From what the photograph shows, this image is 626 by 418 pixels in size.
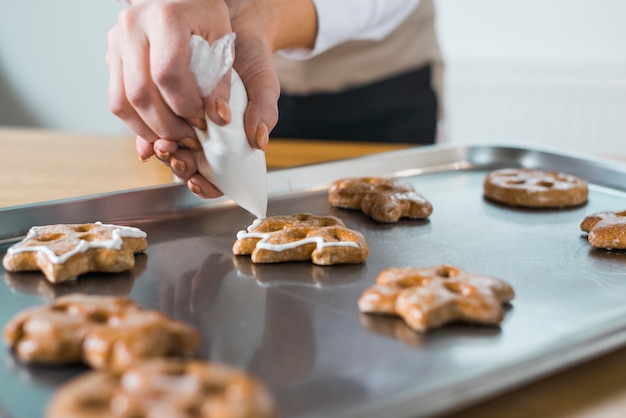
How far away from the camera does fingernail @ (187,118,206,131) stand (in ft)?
3.40

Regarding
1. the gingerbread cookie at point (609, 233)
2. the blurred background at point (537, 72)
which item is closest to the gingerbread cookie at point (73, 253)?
the gingerbread cookie at point (609, 233)

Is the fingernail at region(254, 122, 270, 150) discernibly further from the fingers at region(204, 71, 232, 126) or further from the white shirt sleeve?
the white shirt sleeve

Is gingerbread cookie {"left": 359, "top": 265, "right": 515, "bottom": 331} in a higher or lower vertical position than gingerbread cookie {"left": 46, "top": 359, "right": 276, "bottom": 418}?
lower

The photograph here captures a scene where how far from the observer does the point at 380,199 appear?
1259mm

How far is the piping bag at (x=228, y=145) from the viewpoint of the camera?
997 millimetres

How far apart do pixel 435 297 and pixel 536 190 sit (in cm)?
57

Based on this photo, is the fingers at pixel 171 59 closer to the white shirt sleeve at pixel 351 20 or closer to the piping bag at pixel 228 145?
the piping bag at pixel 228 145

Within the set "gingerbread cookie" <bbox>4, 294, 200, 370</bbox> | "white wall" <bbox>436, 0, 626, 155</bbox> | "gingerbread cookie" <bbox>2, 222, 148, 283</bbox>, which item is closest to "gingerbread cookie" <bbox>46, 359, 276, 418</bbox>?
"gingerbread cookie" <bbox>4, 294, 200, 370</bbox>

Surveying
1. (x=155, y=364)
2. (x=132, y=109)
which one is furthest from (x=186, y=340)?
(x=132, y=109)

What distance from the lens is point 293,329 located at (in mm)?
848

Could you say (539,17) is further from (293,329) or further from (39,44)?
(293,329)

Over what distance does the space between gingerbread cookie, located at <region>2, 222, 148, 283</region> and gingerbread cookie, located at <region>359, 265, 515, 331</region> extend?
315mm

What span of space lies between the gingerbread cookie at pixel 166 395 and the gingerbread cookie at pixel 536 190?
2.66 feet

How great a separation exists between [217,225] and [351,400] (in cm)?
59
